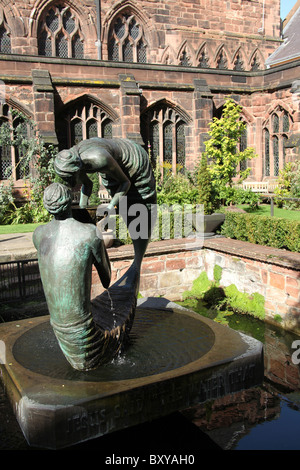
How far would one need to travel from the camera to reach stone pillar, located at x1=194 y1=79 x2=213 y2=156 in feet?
57.5

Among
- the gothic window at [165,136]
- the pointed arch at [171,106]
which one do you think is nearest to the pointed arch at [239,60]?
the pointed arch at [171,106]

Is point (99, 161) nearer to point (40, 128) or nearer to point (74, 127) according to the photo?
point (40, 128)

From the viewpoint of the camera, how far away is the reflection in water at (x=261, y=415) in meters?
3.82

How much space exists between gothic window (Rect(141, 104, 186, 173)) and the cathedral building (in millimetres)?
40

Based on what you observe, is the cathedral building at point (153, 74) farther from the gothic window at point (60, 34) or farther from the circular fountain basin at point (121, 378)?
the circular fountain basin at point (121, 378)

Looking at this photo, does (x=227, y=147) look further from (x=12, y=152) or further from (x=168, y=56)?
(x=168, y=56)

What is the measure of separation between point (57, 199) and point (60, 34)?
19893 mm

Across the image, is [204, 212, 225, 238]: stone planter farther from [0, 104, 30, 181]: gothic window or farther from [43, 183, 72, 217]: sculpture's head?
[0, 104, 30, 181]: gothic window

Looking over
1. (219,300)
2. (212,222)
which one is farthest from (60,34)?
(219,300)

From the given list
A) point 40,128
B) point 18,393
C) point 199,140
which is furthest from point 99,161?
point 199,140

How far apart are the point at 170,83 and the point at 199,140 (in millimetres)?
2411

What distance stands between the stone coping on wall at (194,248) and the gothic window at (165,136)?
30.3ft

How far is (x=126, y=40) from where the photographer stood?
72.3 feet

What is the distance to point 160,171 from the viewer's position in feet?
56.7
